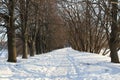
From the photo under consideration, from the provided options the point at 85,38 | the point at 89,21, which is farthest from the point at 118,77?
the point at 85,38

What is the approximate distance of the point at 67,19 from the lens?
48.3 m

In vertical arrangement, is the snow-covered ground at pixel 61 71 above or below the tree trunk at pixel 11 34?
below

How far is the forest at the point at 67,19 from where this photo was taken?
19266 mm

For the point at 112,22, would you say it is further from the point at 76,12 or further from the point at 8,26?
the point at 76,12

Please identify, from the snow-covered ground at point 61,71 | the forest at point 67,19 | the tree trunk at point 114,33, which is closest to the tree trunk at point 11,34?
the forest at point 67,19

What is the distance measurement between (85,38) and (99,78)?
102 feet

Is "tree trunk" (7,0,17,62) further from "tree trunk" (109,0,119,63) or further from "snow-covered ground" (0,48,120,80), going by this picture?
"tree trunk" (109,0,119,63)

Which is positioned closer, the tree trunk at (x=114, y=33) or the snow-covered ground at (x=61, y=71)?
the snow-covered ground at (x=61, y=71)

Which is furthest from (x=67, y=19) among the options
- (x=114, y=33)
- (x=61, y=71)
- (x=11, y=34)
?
(x=61, y=71)

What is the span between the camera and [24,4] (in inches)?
1059

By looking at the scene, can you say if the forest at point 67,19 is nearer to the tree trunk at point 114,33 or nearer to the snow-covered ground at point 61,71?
the tree trunk at point 114,33

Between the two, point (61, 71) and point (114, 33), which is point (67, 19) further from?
point (61, 71)

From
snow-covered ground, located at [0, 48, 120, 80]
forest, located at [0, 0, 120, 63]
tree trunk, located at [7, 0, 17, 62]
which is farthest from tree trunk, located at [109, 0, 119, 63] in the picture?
tree trunk, located at [7, 0, 17, 62]

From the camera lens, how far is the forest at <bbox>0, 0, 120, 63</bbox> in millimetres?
19266
